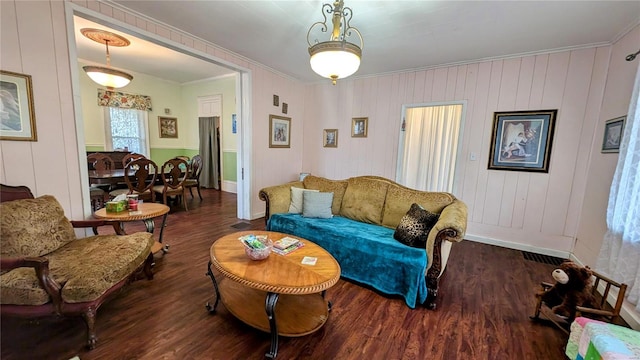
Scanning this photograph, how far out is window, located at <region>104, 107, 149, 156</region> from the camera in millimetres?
5652

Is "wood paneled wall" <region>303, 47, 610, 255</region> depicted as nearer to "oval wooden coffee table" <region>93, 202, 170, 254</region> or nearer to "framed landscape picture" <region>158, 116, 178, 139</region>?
"oval wooden coffee table" <region>93, 202, 170, 254</region>

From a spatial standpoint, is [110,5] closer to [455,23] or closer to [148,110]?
[455,23]

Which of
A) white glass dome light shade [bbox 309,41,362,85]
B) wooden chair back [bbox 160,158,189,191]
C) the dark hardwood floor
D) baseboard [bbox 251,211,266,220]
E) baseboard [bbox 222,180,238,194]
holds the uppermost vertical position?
white glass dome light shade [bbox 309,41,362,85]

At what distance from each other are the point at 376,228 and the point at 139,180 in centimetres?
378

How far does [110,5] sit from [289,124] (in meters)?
2.98

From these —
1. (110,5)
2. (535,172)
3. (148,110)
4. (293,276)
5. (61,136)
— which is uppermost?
(110,5)

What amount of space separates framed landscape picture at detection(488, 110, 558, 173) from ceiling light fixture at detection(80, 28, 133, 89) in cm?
573

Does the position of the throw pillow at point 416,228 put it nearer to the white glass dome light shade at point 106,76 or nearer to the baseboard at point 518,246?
the baseboard at point 518,246

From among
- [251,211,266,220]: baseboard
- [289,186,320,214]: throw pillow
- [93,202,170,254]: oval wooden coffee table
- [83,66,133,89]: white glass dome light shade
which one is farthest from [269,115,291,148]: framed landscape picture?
[83,66,133,89]: white glass dome light shade

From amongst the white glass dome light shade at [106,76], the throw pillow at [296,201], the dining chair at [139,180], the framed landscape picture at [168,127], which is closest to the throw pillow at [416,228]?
the throw pillow at [296,201]

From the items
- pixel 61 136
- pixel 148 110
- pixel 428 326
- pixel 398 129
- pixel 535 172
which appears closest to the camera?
pixel 428 326

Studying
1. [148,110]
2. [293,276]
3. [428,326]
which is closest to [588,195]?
[428,326]

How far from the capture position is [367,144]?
4.65 meters

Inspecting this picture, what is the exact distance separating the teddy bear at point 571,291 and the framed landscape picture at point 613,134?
5.03 ft
